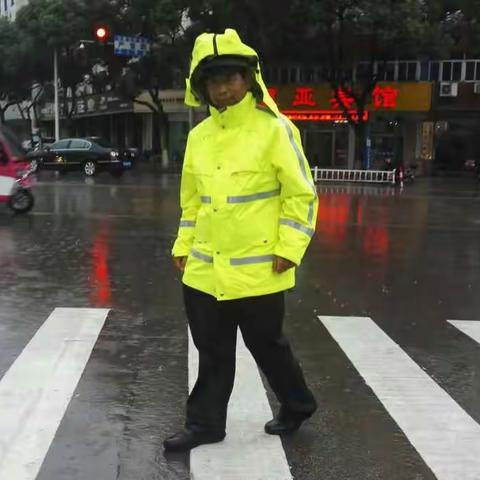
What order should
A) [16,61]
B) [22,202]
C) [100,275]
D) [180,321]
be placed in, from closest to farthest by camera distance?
[180,321] → [100,275] → [22,202] → [16,61]

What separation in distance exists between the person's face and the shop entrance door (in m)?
35.3

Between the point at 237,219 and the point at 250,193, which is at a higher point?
the point at 250,193

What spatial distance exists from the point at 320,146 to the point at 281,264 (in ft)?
118

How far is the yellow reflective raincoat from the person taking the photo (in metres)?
3.53

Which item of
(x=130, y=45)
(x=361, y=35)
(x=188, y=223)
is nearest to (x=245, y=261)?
(x=188, y=223)

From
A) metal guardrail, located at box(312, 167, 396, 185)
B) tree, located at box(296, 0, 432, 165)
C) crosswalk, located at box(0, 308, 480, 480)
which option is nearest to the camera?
crosswalk, located at box(0, 308, 480, 480)

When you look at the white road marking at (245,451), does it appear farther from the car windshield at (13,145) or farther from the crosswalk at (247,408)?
the car windshield at (13,145)

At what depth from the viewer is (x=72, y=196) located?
65.2ft

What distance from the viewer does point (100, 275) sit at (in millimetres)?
8594

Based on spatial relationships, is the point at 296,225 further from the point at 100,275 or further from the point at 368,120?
the point at 368,120

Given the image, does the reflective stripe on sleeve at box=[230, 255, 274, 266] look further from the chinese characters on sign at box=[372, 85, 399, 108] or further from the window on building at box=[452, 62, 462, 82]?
the window on building at box=[452, 62, 462, 82]

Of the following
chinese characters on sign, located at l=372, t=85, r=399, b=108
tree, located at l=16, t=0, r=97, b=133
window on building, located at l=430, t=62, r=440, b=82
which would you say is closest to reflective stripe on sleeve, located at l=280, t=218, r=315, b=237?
chinese characters on sign, located at l=372, t=85, r=399, b=108

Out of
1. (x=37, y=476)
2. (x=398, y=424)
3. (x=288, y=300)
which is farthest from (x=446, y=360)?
(x=37, y=476)

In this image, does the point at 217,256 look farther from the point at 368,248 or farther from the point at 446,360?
the point at 368,248
